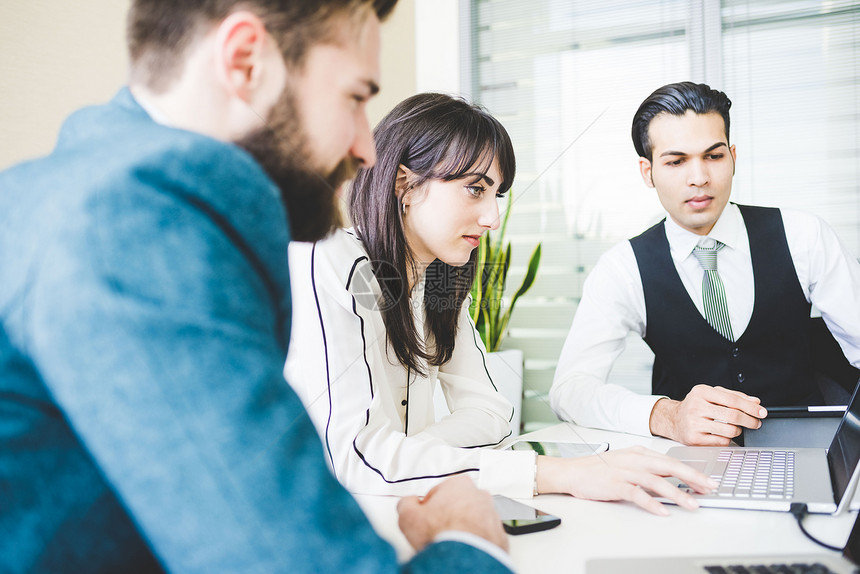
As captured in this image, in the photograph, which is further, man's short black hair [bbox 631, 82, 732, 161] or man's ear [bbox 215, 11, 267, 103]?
man's short black hair [bbox 631, 82, 732, 161]

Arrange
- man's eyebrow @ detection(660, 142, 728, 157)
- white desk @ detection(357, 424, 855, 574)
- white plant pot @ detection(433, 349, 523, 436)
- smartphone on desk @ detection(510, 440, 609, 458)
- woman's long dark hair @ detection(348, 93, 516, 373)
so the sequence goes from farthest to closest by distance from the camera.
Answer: white plant pot @ detection(433, 349, 523, 436) → man's eyebrow @ detection(660, 142, 728, 157) → woman's long dark hair @ detection(348, 93, 516, 373) → smartphone on desk @ detection(510, 440, 609, 458) → white desk @ detection(357, 424, 855, 574)

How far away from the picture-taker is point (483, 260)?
295 centimetres

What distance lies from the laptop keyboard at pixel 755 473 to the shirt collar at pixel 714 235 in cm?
87

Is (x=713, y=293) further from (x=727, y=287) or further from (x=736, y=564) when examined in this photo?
(x=736, y=564)

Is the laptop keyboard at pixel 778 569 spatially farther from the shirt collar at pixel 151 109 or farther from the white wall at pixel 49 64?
the white wall at pixel 49 64

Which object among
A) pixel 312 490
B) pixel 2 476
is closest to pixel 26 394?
pixel 2 476

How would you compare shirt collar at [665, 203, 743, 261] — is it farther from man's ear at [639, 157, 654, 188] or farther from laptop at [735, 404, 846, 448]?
laptop at [735, 404, 846, 448]

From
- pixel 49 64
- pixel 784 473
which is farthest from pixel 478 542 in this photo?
pixel 49 64

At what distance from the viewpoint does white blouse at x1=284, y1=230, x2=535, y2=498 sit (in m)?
0.91

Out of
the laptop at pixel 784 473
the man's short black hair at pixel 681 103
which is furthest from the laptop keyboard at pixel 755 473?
the man's short black hair at pixel 681 103

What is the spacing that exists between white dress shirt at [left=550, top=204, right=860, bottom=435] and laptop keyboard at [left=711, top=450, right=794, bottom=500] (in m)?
0.62

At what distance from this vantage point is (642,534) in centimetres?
71

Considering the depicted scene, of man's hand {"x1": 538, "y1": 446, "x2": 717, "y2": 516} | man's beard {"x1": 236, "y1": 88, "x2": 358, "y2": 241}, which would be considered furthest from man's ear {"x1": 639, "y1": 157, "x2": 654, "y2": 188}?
man's beard {"x1": 236, "y1": 88, "x2": 358, "y2": 241}

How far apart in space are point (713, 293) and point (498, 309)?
1298 millimetres
